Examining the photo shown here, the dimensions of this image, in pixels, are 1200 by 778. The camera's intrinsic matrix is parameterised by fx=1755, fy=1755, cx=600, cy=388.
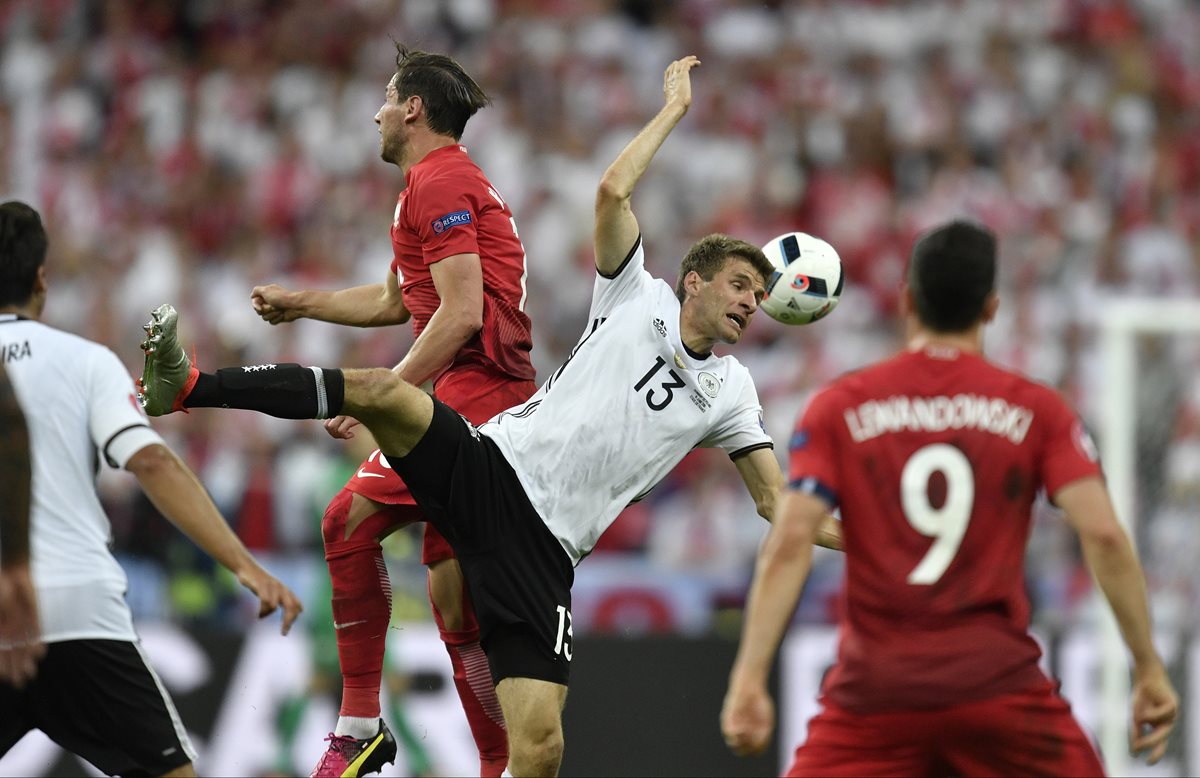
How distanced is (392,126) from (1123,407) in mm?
4893

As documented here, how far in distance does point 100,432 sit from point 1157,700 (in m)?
3.25

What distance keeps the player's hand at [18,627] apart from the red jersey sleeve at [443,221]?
7.72 ft

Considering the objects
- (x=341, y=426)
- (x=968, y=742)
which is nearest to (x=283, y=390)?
(x=341, y=426)

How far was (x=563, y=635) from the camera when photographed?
22.5ft

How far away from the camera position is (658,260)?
50.4 feet

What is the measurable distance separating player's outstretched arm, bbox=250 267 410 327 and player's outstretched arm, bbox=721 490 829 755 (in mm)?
3262

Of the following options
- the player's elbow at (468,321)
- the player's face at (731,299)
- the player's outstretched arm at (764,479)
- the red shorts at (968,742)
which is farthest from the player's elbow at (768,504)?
the red shorts at (968,742)

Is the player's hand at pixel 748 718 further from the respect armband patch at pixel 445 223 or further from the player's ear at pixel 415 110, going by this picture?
the player's ear at pixel 415 110

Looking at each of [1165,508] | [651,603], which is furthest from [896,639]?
[651,603]

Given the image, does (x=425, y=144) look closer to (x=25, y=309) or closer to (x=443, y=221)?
(x=443, y=221)

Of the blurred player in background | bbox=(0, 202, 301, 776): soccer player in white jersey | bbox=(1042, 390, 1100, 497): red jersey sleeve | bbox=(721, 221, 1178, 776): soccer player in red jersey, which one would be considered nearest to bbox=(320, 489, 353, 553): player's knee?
bbox=(0, 202, 301, 776): soccer player in white jersey

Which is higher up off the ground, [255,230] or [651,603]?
[255,230]

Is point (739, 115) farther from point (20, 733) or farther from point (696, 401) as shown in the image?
point (20, 733)

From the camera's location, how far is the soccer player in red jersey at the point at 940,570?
4.88 metres
